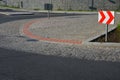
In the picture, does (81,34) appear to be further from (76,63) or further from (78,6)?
(78,6)

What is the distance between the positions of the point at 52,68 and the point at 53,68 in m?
0.03

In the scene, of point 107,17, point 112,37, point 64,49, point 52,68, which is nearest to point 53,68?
point 52,68

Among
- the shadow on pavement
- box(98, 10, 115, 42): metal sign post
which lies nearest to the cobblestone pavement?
the shadow on pavement

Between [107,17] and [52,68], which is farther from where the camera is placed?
[107,17]

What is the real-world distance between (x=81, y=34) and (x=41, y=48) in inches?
156

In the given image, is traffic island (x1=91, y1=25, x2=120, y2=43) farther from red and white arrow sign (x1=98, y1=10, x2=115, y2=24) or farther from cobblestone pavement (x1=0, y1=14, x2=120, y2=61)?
cobblestone pavement (x1=0, y1=14, x2=120, y2=61)

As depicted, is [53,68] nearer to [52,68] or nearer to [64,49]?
[52,68]

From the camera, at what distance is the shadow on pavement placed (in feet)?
26.2

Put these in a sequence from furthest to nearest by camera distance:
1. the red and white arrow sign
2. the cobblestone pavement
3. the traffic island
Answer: the red and white arrow sign → the traffic island → the cobblestone pavement

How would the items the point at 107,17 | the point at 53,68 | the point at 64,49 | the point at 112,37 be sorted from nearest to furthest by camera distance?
the point at 53,68, the point at 64,49, the point at 107,17, the point at 112,37

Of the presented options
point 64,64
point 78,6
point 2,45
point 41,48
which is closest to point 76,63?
point 64,64

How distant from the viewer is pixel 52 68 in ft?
29.1

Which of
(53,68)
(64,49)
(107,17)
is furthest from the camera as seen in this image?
(107,17)

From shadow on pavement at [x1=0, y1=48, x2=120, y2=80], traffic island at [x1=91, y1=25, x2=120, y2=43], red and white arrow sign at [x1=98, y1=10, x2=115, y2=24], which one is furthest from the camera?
red and white arrow sign at [x1=98, y1=10, x2=115, y2=24]
